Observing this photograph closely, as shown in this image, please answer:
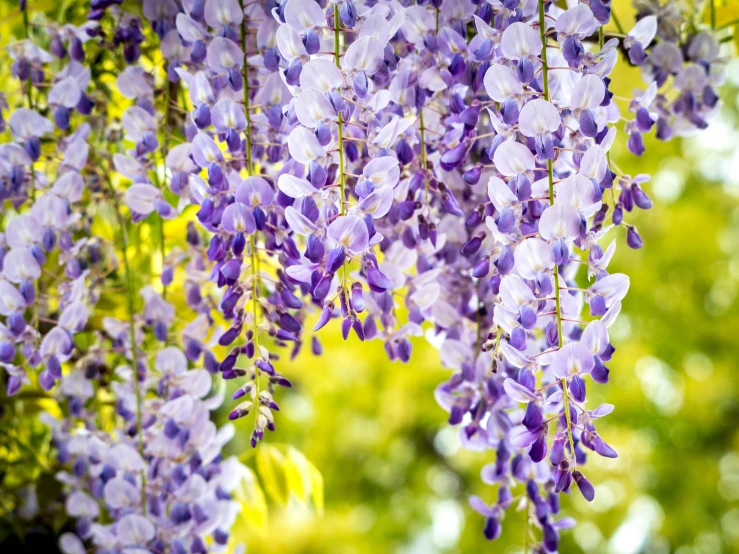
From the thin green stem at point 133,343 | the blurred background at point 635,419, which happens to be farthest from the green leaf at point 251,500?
the blurred background at point 635,419

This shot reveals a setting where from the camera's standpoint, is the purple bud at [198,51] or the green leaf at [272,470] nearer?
the purple bud at [198,51]

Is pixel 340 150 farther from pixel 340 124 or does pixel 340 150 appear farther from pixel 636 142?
pixel 636 142

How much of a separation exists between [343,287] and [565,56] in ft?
0.69

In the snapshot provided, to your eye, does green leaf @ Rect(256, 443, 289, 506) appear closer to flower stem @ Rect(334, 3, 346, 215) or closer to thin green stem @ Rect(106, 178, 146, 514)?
thin green stem @ Rect(106, 178, 146, 514)

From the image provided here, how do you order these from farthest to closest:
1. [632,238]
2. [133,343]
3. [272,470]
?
[272,470] → [133,343] → [632,238]

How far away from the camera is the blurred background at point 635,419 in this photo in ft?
12.6

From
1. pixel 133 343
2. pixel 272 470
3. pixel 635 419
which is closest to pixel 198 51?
pixel 133 343

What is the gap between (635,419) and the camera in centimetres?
426

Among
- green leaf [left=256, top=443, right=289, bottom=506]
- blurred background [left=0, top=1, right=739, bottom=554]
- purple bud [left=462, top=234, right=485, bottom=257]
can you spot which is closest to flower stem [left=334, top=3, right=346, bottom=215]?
purple bud [left=462, top=234, right=485, bottom=257]

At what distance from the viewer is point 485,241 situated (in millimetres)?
640

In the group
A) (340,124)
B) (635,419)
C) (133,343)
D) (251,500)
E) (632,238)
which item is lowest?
(635,419)

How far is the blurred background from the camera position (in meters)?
3.84

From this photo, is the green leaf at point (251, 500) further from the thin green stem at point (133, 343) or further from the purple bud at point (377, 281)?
the purple bud at point (377, 281)

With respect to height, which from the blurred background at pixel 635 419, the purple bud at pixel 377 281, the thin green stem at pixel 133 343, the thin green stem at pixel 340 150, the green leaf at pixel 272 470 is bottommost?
the blurred background at pixel 635 419
